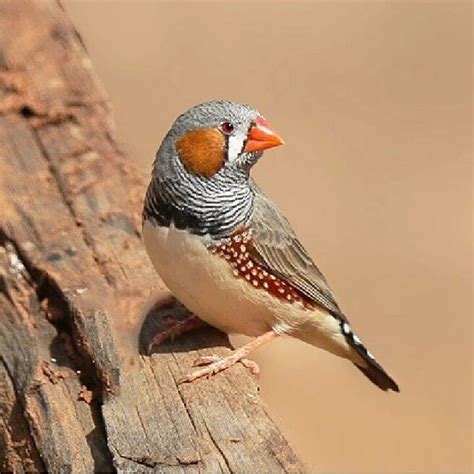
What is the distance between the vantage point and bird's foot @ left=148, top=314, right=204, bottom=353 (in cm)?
431

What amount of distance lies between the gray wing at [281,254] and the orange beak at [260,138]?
10.5 inches

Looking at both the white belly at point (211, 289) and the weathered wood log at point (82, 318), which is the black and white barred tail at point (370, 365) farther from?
the weathered wood log at point (82, 318)

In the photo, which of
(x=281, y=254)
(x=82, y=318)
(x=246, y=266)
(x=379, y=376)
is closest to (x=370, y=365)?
(x=379, y=376)

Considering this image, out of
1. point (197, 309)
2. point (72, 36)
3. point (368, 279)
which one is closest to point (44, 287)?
point (197, 309)

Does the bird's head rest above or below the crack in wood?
above

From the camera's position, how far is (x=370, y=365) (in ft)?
15.8

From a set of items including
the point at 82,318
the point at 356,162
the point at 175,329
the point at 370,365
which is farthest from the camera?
the point at 356,162

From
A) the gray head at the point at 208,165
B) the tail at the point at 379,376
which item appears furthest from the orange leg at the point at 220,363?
the tail at the point at 379,376

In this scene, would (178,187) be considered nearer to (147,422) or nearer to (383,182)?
(147,422)

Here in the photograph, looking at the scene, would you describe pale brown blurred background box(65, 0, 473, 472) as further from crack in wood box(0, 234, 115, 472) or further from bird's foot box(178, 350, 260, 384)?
bird's foot box(178, 350, 260, 384)

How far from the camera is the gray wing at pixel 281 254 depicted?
4.38m

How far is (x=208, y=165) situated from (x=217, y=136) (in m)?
0.12

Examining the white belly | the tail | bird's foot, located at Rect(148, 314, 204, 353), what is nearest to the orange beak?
the white belly

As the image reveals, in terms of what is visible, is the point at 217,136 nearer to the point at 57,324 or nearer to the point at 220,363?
the point at 220,363
